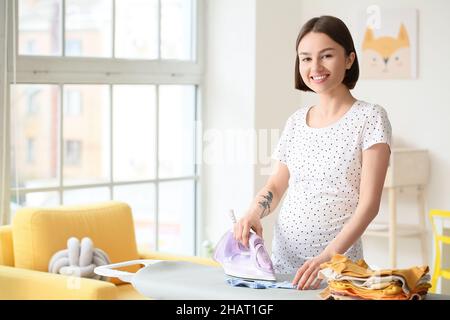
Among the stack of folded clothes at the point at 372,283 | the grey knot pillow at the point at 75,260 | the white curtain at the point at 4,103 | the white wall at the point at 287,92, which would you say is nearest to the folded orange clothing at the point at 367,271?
the stack of folded clothes at the point at 372,283

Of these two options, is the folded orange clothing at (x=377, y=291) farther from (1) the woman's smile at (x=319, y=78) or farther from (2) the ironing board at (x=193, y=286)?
(1) the woman's smile at (x=319, y=78)

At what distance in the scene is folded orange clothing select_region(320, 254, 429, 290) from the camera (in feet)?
5.18

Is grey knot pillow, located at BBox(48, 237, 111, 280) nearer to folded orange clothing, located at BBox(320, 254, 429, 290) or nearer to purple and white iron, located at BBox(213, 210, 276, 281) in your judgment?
purple and white iron, located at BBox(213, 210, 276, 281)

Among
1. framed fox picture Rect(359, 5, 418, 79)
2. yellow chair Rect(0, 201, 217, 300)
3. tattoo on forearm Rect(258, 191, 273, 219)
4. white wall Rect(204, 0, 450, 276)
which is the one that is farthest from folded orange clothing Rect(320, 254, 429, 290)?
framed fox picture Rect(359, 5, 418, 79)

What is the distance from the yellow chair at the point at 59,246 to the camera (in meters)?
2.96

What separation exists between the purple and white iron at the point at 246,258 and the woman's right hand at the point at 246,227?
0.04ft

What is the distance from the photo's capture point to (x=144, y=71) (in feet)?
13.8

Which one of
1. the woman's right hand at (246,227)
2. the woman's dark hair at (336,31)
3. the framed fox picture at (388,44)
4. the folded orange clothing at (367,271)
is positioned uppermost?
the framed fox picture at (388,44)

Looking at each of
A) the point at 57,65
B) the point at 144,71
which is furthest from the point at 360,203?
the point at 144,71

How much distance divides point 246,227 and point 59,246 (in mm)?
1586
